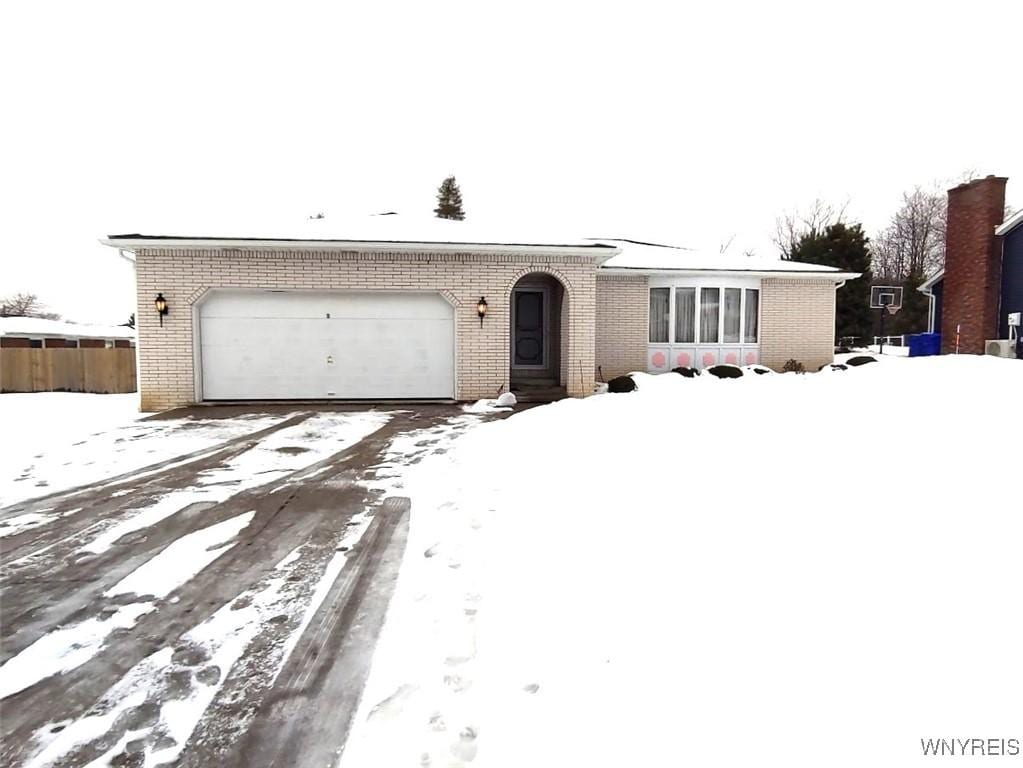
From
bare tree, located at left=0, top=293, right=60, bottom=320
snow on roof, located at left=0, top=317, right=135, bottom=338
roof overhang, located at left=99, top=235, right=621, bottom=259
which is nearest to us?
roof overhang, located at left=99, top=235, right=621, bottom=259

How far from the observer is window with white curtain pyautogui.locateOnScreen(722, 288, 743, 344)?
1326 cm

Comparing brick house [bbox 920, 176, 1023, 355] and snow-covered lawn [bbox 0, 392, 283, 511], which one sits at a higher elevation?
brick house [bbox 920, 176, 1023, 355]

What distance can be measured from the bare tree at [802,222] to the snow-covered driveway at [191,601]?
41.2m

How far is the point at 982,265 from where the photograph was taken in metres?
15.8

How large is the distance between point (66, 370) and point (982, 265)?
2688 centimetres

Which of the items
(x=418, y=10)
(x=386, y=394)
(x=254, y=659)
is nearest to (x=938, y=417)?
(x=254, y=659)

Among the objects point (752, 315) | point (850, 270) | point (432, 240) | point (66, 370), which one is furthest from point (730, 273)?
point (66, 370)

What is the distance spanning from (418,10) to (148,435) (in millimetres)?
10326

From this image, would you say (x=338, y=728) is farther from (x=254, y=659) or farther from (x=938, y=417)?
(x=938, y=417)

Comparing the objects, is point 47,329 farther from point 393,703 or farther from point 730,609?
point 730,609

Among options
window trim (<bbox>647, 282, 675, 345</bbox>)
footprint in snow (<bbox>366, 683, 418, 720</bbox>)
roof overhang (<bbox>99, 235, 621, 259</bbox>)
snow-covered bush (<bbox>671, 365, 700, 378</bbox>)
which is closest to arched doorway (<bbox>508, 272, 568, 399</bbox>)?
roof overhang (<bbox>99, 235, 621, 259</bbox>)

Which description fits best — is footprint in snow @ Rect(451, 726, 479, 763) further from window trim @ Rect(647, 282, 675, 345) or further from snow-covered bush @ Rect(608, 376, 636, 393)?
window trim @ Rect(647, 282, 675, 345)

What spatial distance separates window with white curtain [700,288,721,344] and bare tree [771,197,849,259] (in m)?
29.4

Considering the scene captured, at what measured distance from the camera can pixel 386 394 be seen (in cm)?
1066
